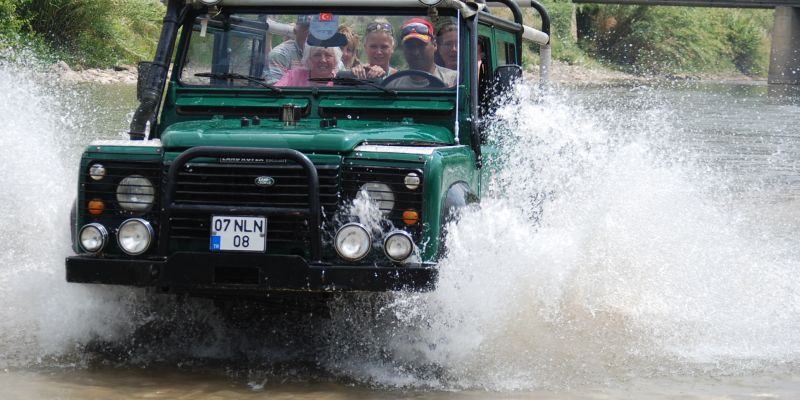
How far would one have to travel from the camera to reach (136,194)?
6.38m

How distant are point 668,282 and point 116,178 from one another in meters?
4.05

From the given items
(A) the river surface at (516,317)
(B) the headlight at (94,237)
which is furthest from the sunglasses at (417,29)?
(B) the headlight at (94,237)

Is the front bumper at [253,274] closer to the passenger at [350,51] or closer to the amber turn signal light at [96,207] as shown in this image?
the amber turn signal light at [96,207]

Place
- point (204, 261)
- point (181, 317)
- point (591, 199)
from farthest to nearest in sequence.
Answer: point (591, 199)
point (181, 317)
point (204, 261)

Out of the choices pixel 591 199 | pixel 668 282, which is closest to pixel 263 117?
pixel 591 199

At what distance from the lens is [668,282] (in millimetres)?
8711

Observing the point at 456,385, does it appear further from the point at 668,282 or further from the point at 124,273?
the point at 668,282

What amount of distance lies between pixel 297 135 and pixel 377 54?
127 centimetres

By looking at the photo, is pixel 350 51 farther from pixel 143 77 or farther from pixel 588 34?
pixel 588 34

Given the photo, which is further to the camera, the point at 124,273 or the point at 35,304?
the point at 35,304

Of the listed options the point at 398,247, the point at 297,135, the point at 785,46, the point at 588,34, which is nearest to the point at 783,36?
the point at 785,46

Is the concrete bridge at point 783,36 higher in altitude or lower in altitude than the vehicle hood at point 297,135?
higher

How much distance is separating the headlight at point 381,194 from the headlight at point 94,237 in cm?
128

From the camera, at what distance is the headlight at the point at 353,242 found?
240 inches
